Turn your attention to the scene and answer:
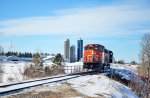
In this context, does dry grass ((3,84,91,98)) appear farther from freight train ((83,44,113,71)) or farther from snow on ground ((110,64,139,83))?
freight train ((83,44,113,71))

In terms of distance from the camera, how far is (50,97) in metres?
18.2

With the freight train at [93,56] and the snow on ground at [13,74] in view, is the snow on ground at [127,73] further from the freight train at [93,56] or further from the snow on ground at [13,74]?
the snow on ground at [13,74]

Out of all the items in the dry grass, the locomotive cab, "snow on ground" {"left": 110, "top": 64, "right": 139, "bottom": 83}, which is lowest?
"snow on ground" {"left": 110, "top": 64, "right": 139, "bottom": 83}

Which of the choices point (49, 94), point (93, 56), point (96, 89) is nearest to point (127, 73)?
point (93, 56)

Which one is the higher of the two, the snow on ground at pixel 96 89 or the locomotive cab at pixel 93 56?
the locomotive cab at pixel 93 56

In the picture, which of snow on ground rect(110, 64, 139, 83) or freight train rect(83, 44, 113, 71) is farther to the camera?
snow on ground rect(110, 64, 139, 83)

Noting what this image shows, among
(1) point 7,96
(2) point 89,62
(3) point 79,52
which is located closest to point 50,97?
(1) point 7,96

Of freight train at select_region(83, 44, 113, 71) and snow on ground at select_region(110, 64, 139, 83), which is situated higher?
freight train at select_region(83, 44, 113, 71)

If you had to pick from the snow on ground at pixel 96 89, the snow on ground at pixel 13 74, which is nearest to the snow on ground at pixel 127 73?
the snow on ground at pixel 13 74

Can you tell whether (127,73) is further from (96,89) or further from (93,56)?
(96,89)

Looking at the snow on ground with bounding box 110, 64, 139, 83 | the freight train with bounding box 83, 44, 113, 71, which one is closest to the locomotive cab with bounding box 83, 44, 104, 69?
the freight train with bounding box 83, 44, 113, 71

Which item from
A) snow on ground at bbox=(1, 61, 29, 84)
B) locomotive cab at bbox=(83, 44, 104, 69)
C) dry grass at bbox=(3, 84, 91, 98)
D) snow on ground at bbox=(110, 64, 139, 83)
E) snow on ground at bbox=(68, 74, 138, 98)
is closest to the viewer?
dry grass at bbox=(3, 84, 91, 98)

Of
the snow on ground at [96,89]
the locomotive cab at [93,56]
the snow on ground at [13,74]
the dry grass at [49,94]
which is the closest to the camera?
the dry grass at [49,94]

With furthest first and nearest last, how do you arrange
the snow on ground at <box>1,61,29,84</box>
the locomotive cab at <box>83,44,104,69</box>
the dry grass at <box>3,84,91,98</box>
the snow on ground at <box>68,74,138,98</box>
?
1. the locomotive cab at <box>83,44,104,69</box>
2. the snow on ground at <box>1,61,29,84</box>
3. the snow on ground at <box>68,74,138,98</box>
4. the dry grass at <box>3,84,91,98</box>
